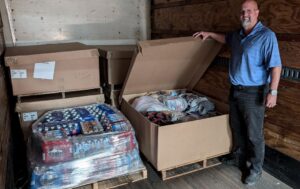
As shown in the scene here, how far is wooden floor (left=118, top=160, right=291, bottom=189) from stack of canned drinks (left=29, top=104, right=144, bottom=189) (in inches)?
6.7

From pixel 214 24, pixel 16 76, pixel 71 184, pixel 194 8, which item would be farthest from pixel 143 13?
pixel 71 184

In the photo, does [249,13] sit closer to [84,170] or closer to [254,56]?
[254,56]

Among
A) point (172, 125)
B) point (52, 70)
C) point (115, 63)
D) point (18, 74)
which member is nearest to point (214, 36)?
point (172, 125)

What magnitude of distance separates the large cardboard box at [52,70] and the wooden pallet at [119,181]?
94 cm

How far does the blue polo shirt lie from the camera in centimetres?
179

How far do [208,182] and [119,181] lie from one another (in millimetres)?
750

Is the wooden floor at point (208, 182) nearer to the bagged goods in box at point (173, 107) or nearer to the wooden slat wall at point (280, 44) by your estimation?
the wooden slat wall at point (280, 44)

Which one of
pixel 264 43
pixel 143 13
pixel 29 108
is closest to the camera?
pixel 264 43

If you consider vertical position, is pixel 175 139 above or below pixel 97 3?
below

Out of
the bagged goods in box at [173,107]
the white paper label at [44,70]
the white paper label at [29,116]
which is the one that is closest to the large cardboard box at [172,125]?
the bagged goods in box at [173,107]

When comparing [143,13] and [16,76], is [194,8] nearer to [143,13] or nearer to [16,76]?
[143,13]

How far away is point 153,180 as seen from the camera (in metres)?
2.17

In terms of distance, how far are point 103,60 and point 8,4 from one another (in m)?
1.30

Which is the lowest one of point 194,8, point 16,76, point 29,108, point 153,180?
point 153,180
